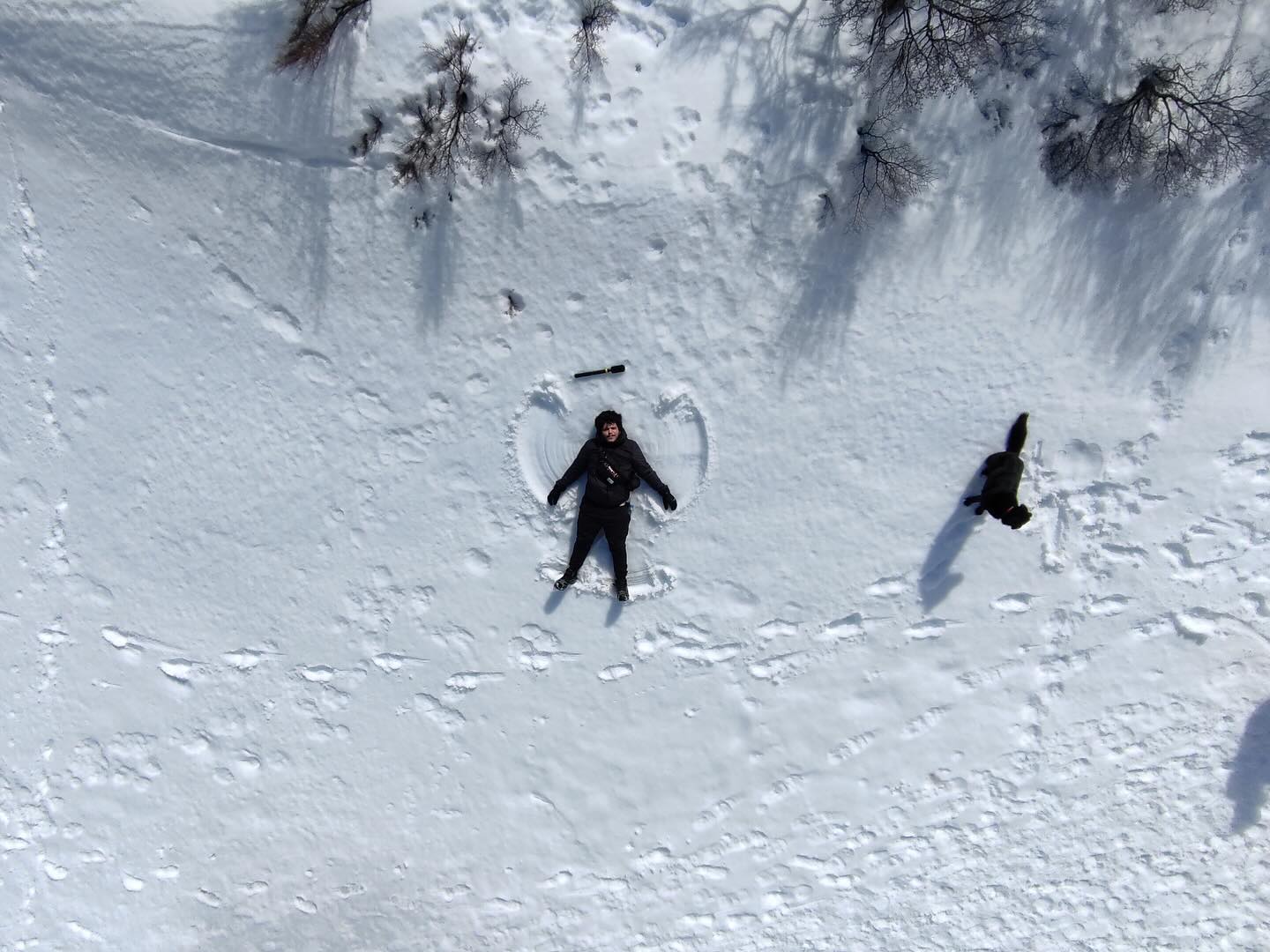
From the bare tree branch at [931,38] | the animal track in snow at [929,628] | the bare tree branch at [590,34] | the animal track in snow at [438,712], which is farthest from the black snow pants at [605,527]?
the bare tree branch at [931,38]

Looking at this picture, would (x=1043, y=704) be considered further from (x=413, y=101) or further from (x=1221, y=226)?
(x=413, y=101)

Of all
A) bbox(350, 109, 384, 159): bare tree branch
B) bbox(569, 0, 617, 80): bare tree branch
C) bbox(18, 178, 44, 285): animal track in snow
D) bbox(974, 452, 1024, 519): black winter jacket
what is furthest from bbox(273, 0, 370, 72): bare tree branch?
bbox(974, 452, 1024, 519): black winter jacket

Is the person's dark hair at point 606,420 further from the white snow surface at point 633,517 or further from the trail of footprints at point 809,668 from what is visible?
the trail of footprints at point 809,668

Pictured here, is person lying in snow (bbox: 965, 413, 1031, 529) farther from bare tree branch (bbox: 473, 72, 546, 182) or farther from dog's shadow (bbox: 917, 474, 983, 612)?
bare tree branch (bbox: 473, 72, 546, 182)

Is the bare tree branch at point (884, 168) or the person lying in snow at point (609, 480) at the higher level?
the bare tree branch at point (884, 168)

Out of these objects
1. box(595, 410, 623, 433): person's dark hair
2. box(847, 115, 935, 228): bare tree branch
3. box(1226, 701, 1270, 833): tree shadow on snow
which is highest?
box(847, 115, 935, 228): bare tree branch

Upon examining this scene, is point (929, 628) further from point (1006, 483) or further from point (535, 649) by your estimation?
point (535, 649)

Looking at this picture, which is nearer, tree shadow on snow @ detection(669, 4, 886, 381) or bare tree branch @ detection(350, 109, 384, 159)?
bare tree branch @ detection(350, 109, 384, 159)

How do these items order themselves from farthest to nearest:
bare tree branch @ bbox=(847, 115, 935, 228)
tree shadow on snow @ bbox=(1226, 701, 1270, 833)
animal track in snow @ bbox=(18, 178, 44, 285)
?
tree shadow on snow @ bbox=(1226, 701, 1270, 833), bare tree branch @ bbox=(847, 115, 935, 228), animal track in snow @ bbox=(18, 178, 44, 285)
